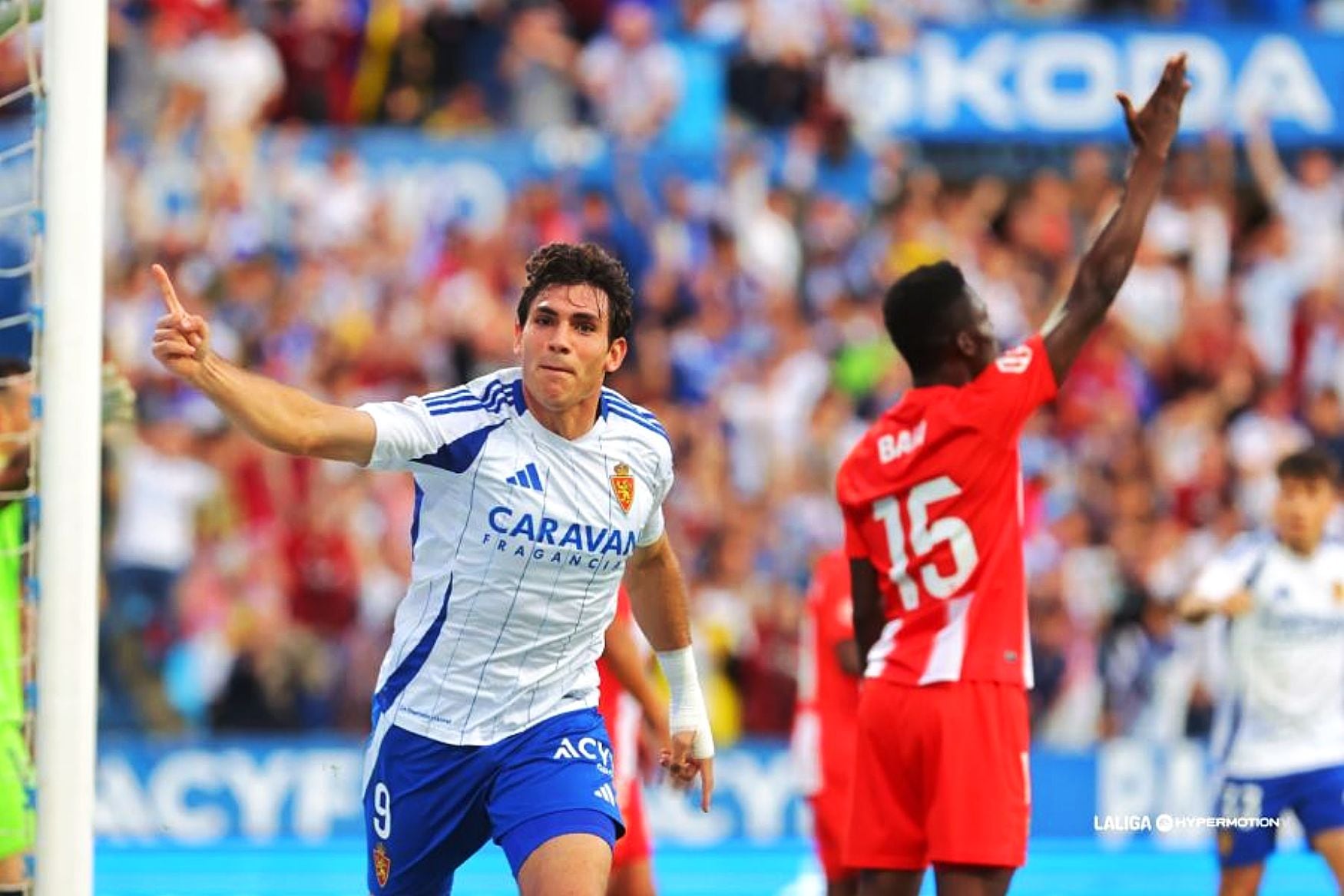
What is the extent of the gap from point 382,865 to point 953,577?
217 cm

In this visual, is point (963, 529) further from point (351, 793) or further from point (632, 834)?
point (351, 793)

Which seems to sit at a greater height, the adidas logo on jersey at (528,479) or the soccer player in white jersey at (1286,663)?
the adidas logo on jersey at (528,479)

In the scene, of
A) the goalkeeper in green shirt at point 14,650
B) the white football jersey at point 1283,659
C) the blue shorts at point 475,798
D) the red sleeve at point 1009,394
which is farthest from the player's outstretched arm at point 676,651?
the white football jersey at point 1283,659

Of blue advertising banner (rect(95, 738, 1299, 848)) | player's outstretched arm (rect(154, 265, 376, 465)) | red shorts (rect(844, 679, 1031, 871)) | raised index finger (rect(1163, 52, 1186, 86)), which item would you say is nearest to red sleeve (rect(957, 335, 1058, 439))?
red shorts (rect(844, 679, 1031, 871))

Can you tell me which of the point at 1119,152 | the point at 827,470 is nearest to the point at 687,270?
the point at 827,470

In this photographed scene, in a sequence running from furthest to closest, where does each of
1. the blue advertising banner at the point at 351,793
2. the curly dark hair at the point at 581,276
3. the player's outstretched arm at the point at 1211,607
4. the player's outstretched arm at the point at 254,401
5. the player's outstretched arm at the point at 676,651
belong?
the blue advertising banner at the point at 351,793 → the player's outstretched arm at the point at 1211,607 → the player's outstretched arm at the point at 676,651 → the curly dark hair at the point at 581,276 → the player's outstretched arm at the point at 254,401

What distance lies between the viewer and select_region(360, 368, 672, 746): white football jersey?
6.74 m

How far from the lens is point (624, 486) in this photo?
6.95 metres

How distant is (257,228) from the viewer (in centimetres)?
1894

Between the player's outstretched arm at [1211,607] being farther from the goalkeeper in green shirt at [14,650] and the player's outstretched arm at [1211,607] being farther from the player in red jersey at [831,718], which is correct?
the goalkeeper in green shirt at [14,650]

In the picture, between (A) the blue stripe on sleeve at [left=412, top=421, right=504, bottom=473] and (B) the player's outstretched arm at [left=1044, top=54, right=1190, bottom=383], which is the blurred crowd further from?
(A) the blue stripe on sleeve at [left=412, top=421, right=504, bottom=473]

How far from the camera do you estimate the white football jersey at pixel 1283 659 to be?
401 inches

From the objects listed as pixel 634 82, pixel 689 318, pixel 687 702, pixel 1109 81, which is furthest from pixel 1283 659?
pixel 1109 81

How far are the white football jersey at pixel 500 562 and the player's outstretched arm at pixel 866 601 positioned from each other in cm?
131
